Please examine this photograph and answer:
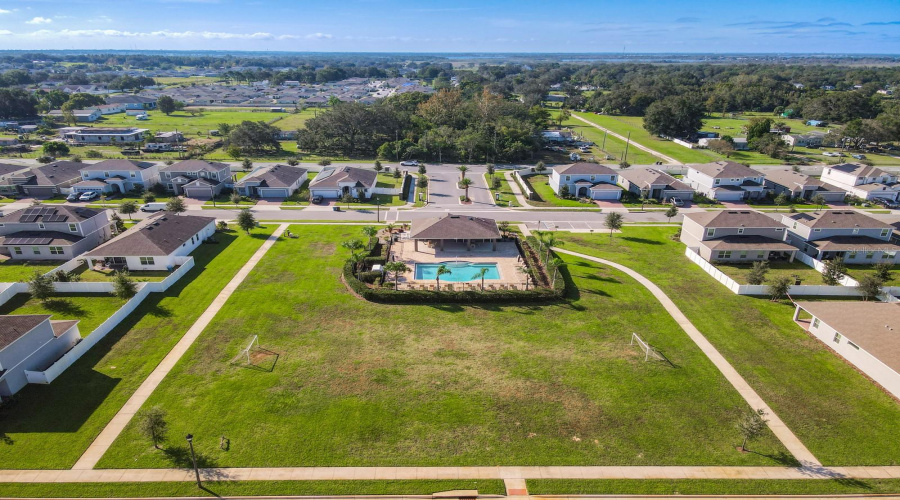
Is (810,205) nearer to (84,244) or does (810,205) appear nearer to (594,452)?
(594,452)

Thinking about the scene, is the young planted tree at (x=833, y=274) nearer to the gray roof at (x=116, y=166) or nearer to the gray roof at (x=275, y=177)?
the gray roof at (x=275, y=177)

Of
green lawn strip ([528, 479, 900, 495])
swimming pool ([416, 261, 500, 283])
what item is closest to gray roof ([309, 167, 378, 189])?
swimming pool ([416, 261, 500, 283])

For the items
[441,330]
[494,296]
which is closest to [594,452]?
[441,330]

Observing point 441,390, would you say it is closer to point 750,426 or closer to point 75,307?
point 750,426

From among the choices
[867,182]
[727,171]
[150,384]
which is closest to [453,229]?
[150,384]

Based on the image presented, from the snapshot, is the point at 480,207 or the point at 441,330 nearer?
the point at 441,330

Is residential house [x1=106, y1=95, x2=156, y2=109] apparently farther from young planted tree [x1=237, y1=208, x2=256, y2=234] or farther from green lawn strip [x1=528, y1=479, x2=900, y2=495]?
green lawn strip [x1=528, y1=479, x2=900, y2=495]
